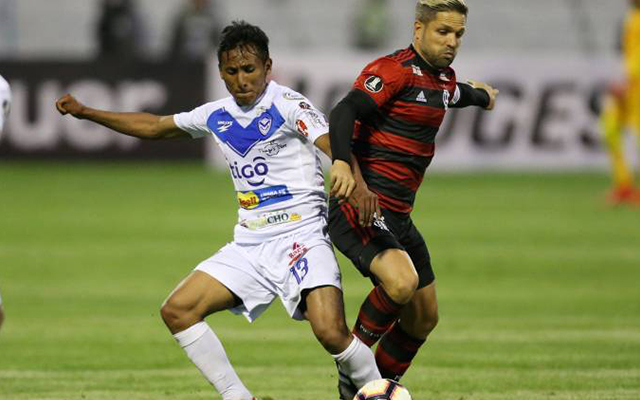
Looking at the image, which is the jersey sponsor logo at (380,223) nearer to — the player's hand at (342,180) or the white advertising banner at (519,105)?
the player's hand at (342,180)

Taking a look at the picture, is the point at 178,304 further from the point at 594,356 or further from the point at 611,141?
the point at 611,141

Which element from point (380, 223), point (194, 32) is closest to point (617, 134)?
point (194, 32)

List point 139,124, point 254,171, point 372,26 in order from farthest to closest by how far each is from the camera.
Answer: point 372,26 → point 139,124 → point 254,171

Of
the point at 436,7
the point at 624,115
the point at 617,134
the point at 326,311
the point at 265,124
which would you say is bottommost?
the point at 617,134

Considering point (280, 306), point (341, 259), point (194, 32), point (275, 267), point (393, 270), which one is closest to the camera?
point (393, 270)

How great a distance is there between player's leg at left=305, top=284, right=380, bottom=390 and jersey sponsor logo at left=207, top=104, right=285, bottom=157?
2.76ft

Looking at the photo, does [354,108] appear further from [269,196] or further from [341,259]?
[341,259]

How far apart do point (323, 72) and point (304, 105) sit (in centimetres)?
1533

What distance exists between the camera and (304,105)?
654 centimetres

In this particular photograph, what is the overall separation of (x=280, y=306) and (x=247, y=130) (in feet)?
15.6

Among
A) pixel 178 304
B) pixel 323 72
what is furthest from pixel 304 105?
pixel 323 72

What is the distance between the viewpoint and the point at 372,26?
2486cm

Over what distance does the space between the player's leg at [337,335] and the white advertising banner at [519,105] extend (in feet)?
50.2

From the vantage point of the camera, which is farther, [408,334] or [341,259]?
[341,259]
